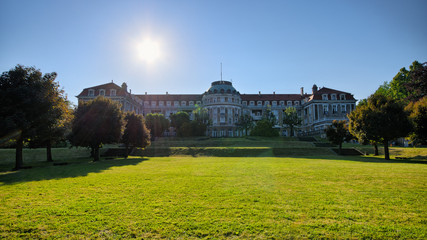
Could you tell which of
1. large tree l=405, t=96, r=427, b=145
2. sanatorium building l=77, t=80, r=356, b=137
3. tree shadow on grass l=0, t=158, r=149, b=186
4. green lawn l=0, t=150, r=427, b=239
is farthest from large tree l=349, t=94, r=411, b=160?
sanatorium building l=77, t=80, r=356, b=137

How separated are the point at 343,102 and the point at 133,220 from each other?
84.0m

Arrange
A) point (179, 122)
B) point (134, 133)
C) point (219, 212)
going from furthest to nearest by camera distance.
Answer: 1. point (179, 122)
2. point (134, 133)
3. point (219, 212)

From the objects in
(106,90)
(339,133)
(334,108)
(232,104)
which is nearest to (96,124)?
(339,133)

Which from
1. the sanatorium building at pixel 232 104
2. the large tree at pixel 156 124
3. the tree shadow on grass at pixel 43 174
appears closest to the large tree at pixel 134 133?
the tree shadow on grass at pixel 43 174

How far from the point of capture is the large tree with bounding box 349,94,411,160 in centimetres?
2567

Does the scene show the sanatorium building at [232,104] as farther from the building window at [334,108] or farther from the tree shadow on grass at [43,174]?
the tree shadow on grass at [43,174]

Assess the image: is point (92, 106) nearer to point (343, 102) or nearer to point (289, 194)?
point (289, 194)

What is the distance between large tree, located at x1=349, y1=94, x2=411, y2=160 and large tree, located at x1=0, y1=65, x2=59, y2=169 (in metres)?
32.9

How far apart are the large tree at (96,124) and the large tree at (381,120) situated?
29244 millimetres

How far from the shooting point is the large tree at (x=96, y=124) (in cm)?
2674

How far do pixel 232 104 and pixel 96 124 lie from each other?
56731 millimetres

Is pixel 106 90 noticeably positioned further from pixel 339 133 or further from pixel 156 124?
pixel 339 133

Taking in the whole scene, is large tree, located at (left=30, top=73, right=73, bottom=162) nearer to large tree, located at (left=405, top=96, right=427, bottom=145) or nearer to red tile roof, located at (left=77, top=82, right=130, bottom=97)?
large tree, located at (left=405, top=96, right=427, bottom=145)

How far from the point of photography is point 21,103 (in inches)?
730
